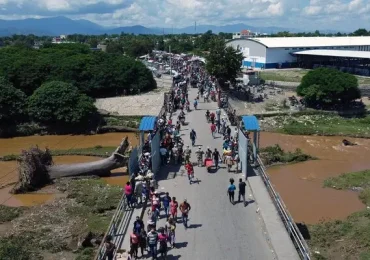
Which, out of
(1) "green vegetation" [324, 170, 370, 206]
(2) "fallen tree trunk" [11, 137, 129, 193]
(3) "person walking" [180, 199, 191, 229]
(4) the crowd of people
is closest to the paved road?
(3) "person walking" [180, 199, 191, 229]

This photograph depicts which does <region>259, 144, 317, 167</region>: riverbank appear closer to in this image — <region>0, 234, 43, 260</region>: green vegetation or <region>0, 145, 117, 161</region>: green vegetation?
<region>0, 145, 117, 161</region>: green vegetation

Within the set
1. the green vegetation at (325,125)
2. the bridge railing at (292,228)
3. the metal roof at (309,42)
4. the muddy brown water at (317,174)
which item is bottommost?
the muddy brown water at (317,174)

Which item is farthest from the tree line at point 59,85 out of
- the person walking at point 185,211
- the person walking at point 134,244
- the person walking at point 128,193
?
the person walking at point 134,244

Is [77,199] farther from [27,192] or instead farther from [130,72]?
[130,72]

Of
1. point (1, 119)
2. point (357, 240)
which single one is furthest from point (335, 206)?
point (1, 119)

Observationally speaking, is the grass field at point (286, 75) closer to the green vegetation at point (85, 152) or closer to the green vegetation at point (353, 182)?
the green vegetation at point (85, 152)

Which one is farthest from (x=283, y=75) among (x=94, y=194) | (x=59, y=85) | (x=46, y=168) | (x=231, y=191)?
(x=231, y=191)
